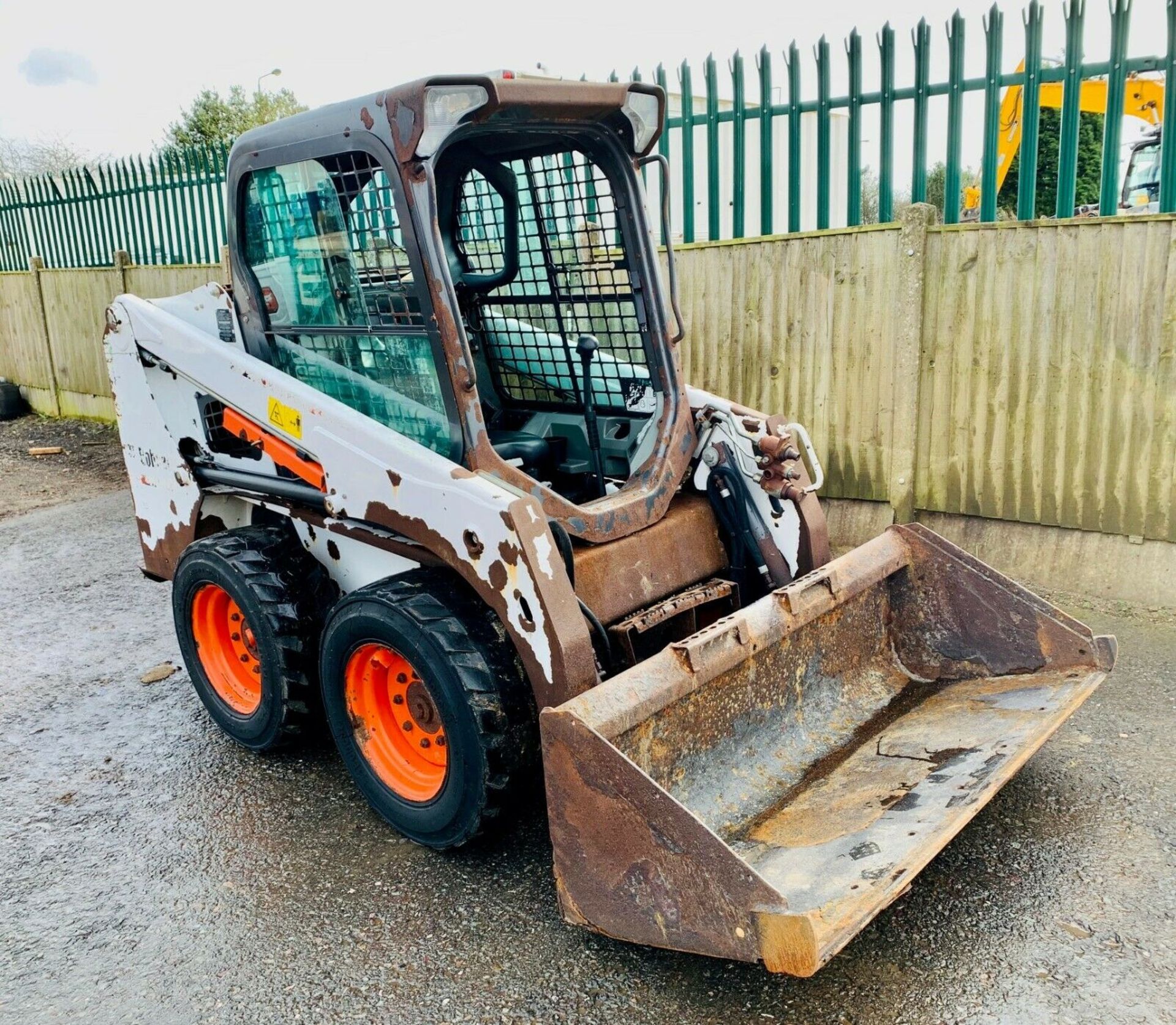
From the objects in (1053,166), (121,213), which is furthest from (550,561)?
(121,213)

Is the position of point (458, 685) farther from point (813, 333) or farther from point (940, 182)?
point (940, 182)

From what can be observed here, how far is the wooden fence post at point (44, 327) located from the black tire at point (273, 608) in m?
8.70

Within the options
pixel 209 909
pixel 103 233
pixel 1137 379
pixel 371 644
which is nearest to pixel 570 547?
pixel 371 644

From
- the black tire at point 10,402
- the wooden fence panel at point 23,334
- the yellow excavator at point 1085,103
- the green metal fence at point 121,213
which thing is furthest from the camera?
the black tire at point 10,402

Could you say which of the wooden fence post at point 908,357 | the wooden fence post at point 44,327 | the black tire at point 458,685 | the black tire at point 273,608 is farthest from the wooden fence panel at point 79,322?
the black tire at point 458,685

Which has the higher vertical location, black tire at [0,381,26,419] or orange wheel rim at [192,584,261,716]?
orange wheel rim at [192,584,261,716]

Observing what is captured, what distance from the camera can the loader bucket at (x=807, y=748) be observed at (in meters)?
2.37

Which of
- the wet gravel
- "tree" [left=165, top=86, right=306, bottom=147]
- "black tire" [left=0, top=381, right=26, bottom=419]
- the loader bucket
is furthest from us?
"tree" [left=165, top=86, right=306, bottom=147]

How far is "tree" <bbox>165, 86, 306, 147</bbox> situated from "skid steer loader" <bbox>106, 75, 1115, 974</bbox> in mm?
20940

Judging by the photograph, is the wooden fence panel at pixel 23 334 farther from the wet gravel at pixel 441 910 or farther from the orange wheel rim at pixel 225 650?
the orange wheel rim at pixel 225 650

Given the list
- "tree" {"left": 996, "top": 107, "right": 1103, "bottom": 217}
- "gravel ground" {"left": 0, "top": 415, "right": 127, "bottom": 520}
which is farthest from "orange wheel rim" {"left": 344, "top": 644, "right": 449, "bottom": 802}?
"gravel ground" {"left": 0, "top": 415, "right": 127, "bottom": 520}

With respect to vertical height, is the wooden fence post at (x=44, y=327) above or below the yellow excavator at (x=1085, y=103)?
below

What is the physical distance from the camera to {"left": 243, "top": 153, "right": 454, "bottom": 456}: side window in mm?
3332

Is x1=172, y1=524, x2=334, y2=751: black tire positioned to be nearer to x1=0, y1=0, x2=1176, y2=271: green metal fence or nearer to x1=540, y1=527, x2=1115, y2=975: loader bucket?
x1=540, y1=527, x2=1115, y2=975: loader bucket
